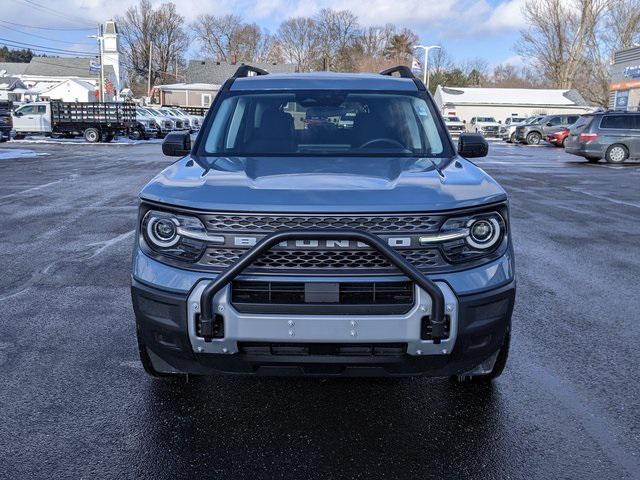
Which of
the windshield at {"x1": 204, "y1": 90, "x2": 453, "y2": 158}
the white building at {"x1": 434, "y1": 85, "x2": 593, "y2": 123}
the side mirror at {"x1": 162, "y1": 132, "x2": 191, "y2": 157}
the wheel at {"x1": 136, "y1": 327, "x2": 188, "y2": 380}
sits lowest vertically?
the wheel at {"x1": 136, "y1": 327, "x2": 188, "y2": 380}

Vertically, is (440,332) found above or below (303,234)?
below

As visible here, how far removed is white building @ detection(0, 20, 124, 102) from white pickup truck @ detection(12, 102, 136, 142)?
180ft

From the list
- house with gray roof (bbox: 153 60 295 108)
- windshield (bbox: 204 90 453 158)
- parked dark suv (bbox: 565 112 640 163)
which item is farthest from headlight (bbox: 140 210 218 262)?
house with gray roof (bbox: 153 60 295 108)

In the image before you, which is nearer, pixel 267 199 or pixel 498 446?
pixel 267 199

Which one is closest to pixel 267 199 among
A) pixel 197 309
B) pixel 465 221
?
pixel 197 309

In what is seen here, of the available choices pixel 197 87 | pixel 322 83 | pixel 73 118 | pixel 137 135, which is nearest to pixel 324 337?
pixel 322 83

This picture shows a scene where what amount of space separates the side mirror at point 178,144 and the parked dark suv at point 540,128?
34538 mm

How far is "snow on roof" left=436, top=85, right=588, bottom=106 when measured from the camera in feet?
210

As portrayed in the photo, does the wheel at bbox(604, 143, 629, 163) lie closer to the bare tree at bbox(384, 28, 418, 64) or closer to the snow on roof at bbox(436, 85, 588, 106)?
the snow on roof at bbox(436, 85, 588, 106)

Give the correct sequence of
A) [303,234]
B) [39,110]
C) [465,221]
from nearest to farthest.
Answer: [303,234], [465,221], [39,110]

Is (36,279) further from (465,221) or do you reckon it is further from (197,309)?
(465,221)

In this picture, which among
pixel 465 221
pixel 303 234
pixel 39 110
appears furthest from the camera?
pixel 39 110

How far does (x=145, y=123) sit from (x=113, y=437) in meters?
35.3

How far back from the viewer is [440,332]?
2.84 meters
